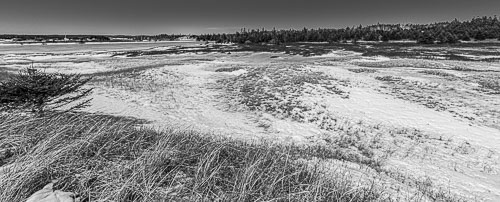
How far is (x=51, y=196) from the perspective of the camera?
3.04m

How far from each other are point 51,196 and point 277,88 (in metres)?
16.9

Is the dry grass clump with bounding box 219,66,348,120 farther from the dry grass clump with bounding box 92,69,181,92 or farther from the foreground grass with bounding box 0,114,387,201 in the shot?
the foreground grass with bounding box 0,114,387,201

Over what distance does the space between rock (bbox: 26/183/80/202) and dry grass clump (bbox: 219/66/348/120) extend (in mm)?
11342

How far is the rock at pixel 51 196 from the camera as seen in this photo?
2.98 metres

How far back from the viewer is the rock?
2.98 meters

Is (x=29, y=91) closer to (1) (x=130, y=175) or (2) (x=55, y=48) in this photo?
(1) (x=130, y=175)

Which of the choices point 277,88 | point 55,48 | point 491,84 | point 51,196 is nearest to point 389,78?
point 491,84

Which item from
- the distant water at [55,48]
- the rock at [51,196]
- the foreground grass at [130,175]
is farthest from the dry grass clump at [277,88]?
the distant water at [55,48]

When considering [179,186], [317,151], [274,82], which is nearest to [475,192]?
[317,151]

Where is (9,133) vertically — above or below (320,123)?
above

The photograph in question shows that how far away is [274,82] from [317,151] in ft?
41.6

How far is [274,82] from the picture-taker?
835 inches

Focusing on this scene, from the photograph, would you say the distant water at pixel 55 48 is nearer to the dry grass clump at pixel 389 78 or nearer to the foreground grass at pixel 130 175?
the dry grass clump at pixel 389 78

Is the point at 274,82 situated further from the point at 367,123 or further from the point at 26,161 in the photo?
the point at 26,161
